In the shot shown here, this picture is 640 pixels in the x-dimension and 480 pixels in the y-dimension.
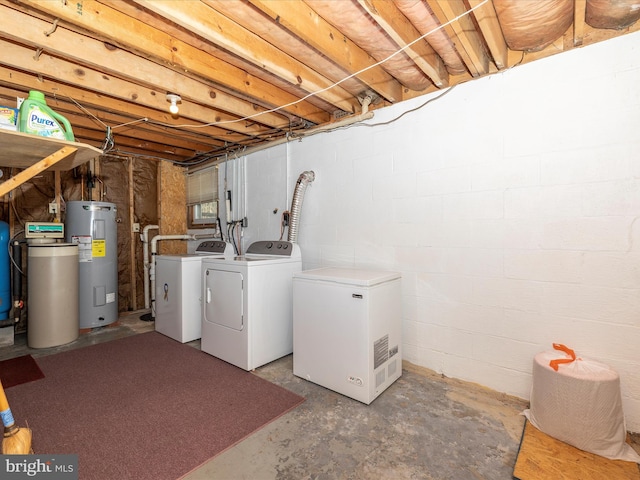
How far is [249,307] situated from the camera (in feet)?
8.18

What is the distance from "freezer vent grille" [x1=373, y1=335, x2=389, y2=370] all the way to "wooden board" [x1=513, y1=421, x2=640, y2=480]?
2.82 ft

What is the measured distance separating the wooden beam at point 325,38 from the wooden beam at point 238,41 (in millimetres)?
150

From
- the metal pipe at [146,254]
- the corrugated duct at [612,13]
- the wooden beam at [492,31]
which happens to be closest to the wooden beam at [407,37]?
the wooden beam at [492,31]

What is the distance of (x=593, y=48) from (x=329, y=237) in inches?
88.7

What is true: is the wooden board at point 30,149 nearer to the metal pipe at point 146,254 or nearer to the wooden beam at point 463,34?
the wooden beam at point 463,34

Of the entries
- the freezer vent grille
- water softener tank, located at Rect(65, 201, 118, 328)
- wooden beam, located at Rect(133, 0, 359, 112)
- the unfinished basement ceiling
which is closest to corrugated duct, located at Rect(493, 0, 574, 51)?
the unfinished basement ceiling

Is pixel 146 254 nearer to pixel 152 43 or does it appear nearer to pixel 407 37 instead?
pixel 152 43

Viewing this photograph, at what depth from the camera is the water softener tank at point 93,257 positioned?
11.6ft

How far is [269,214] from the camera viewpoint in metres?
3.61

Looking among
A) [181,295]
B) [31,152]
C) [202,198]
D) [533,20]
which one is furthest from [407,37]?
[202,198]

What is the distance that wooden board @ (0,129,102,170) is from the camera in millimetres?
1496

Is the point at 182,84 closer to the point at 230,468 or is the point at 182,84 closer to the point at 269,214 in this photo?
the point at 269,214

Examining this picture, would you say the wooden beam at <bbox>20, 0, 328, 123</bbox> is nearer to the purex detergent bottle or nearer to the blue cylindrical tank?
the purex detergent bottle

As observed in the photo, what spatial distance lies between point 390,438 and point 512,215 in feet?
5.26
